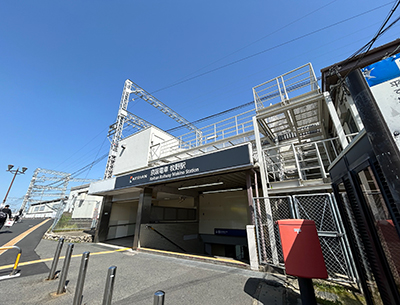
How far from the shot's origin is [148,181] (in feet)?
26.7

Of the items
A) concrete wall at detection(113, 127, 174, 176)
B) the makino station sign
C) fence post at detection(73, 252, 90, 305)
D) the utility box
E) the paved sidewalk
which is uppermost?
concrete wall at detection(113, 127, 174, 176)

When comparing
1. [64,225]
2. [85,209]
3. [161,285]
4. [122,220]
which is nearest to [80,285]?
[161,285]

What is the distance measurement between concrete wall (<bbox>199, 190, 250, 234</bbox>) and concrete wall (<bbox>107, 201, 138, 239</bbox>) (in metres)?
6.07

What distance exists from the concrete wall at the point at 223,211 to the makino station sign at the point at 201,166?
5.86m

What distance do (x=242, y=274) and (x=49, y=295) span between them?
447cm

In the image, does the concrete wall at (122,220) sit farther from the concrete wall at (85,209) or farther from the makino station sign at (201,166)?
the concrete wall at (85,209)

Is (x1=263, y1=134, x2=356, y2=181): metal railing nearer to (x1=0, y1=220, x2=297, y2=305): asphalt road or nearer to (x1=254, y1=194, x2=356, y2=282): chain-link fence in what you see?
(x1=254, y1=194, x2=356, y2=282): chain-link fence

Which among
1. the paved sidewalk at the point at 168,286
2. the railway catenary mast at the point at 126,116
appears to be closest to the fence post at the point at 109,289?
the paved sidewalk at the point at 168,286

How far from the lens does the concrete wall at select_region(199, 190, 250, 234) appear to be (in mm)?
10797

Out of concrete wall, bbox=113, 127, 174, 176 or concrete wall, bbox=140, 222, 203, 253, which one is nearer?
concrete wall, bbox=140, 222, 203, 253

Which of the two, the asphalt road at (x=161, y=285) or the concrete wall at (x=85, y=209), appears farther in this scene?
the concrete wall at (x=85, y=209)

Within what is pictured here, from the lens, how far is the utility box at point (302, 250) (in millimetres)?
2562

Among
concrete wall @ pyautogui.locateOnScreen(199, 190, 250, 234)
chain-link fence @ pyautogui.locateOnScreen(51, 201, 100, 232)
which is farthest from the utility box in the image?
chain-link fence @ pyautogui.locateOnScreen(51, 201, 100, 232)

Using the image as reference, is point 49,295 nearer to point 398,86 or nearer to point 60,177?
point 398,86
